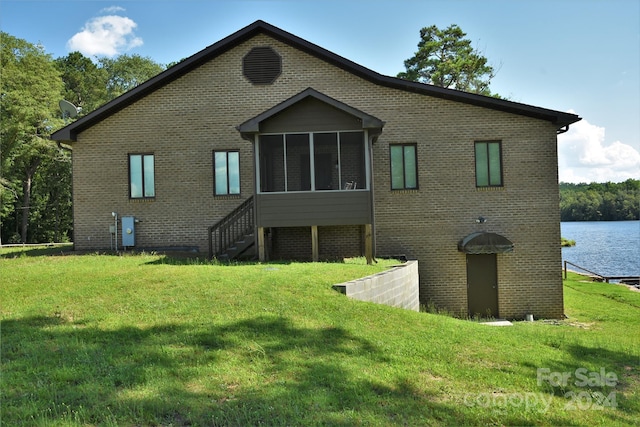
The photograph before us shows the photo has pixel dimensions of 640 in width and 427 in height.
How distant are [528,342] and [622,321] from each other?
7454mm

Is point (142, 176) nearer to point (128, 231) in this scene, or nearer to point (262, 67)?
point (128, 231)

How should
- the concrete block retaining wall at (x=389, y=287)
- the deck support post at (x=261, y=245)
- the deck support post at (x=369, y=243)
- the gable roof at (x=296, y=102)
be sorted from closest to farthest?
the concrete block retaining wall at (x=389, y=287) < the gable roof at (x=296, y=102) < the deck support post at (x=369, y=243) < the deck support post at (x=261, y=245)

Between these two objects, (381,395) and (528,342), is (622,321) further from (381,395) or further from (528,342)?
(381,395)

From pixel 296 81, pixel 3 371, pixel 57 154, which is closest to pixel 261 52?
pixel 296 81

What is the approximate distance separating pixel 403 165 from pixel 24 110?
32715 mm

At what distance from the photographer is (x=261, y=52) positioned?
15.8m

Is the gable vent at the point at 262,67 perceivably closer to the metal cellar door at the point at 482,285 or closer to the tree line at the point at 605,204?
the metal cellar door at the point at 482,285

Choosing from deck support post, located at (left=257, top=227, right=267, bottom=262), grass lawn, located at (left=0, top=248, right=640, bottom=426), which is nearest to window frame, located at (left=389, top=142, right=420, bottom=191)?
deck support post, located at (left=257, top=227, right=267, bottom=262)

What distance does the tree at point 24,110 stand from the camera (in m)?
36.1

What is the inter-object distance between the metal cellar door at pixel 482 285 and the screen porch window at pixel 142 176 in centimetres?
1065

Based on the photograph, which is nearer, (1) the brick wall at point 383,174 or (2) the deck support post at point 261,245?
(2) the deck support post at point 261,245

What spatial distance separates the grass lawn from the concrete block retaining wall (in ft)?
1.32

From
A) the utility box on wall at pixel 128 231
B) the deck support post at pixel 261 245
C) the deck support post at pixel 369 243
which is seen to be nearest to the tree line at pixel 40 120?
the utility box on wall at pixel 128 231

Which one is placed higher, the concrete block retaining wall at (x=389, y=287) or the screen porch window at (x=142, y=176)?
the screen porch window at (x=142, y=176)
